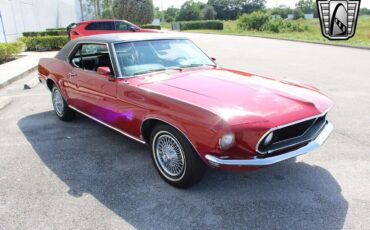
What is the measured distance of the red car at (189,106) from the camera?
296 cm

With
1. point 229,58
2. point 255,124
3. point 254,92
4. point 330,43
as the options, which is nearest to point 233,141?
point 255,124

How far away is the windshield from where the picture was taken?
4.22 m

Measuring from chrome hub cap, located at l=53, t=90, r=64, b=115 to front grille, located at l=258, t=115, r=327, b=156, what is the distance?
3.90 m

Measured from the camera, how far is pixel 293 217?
9.84 feet

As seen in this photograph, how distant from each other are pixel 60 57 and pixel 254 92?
11.7 ft

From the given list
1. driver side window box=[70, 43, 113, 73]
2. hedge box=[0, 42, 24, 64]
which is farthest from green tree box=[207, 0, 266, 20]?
driver side window box=[70, 43, 113, 73]

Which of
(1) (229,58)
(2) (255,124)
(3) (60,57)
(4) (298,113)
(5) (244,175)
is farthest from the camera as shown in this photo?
(1) (229,58)

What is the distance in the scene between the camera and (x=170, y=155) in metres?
3.54

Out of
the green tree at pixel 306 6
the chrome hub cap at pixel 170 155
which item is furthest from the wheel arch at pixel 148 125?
the green tree at pixel 306 6

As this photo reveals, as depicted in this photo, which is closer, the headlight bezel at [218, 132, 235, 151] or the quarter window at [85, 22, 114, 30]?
the headlight bezel at [218, 132, 235, 151]

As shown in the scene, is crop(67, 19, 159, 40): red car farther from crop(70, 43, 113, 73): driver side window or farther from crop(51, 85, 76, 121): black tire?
crop(70, 43, 113, 73): driver side window

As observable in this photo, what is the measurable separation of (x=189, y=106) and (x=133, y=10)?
31.5 meters

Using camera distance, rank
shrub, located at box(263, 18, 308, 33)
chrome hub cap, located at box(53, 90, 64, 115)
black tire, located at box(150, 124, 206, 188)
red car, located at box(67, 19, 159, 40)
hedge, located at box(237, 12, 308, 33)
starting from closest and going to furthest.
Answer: black tire, located at box(150, 124, 206, 188), chrome hub cap, located at box(53, 90, 64, 115), red car, located at box(67, 19, 159, 40), shrub, located at box(263, 18, 308, 33), hedge, located at box(237, 12, 308, 33)

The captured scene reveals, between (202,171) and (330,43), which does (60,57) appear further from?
(330,43)
